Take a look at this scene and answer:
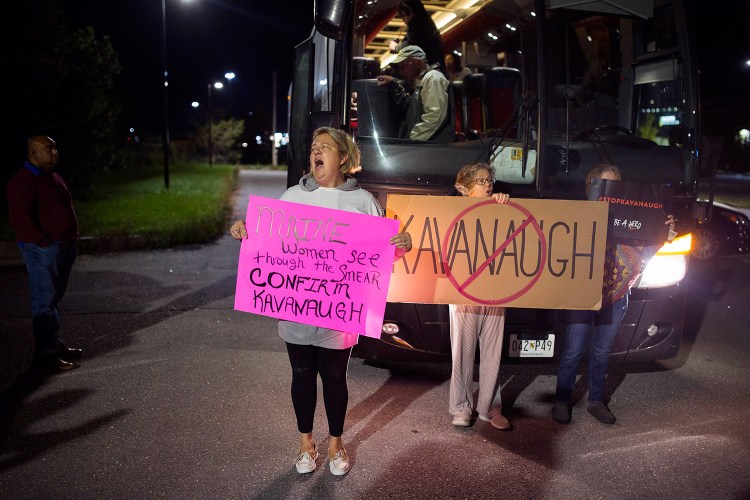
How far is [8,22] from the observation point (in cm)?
1803

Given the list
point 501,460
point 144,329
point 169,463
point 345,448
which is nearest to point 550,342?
point 501,460

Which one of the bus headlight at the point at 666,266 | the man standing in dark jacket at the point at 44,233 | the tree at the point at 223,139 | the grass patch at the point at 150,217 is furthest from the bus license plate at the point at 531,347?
the tree at the point at 223,139

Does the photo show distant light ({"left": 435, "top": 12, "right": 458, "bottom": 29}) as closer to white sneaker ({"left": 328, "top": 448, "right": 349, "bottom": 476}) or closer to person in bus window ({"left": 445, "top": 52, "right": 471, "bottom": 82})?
person in bus window ({"left": 445, "top": 52, "right": 471, "bottom": 82})

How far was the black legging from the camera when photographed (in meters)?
3.75

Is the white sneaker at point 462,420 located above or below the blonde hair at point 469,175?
below

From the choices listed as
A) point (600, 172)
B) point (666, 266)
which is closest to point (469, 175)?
point (600, 172)

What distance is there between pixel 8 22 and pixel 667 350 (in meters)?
18.5

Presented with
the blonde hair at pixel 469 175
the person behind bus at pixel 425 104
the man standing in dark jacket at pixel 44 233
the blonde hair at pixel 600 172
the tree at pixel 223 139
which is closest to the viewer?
the blonde hair at pixel 469 175

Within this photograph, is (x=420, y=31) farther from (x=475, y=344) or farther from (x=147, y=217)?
(x=147, y=217)

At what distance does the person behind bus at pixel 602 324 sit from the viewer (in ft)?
14.3

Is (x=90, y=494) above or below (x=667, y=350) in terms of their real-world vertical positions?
below

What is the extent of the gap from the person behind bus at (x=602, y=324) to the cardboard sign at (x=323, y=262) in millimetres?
1532

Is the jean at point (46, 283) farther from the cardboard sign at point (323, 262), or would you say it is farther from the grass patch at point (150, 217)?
the grass patch at point (150, 217)

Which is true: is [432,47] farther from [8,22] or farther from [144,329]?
[8,22]
